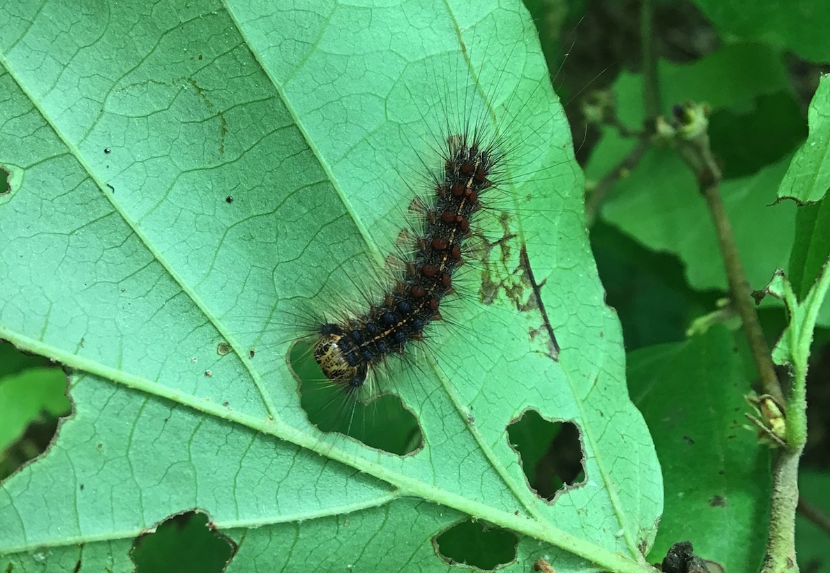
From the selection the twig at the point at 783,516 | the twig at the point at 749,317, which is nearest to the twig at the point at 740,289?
the twig at the point at 749,317

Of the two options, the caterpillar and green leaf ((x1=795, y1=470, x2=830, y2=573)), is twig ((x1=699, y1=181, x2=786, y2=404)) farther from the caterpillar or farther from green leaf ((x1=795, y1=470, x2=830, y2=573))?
green leaf ((x1=795, y1=470, x2=830, y2=573))

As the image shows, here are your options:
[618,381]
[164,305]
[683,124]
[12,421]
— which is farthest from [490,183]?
[12,421]

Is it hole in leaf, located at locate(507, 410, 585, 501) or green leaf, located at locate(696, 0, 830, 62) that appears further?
green leaf, located at locate(696, 0, 830, 62)

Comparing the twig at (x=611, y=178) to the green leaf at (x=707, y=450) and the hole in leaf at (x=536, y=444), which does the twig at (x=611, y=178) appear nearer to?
the green leaf at (x=707, y=450)

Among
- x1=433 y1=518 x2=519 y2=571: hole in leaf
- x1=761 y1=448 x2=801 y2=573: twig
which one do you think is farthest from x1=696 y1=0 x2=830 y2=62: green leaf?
x1=433 y1=518 x2=519 y2=571: hole in leaf

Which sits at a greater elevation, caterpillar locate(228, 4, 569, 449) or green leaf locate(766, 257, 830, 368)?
caterpillar locate(228, 4, 569, 449)

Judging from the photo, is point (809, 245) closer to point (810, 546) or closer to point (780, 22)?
point (780, 22)
